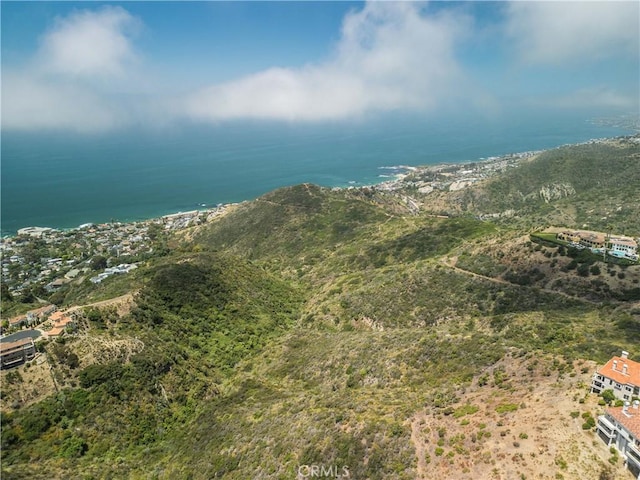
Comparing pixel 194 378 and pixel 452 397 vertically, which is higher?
pixel 452 397

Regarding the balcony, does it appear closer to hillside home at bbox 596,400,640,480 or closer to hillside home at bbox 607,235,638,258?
hillside home at bbox 596,400,640,480

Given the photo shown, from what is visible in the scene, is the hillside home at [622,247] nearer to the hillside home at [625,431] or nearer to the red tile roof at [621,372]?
the red tile roof at [621,372]

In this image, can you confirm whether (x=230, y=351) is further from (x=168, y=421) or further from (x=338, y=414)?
(x=338, y=414)

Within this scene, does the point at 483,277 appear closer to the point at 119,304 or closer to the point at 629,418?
the point at 629,418

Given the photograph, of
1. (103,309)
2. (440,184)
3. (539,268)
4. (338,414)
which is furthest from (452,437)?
(440,184)

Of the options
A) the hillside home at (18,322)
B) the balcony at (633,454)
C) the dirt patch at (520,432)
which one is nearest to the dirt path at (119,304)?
the hillside home at (18,322)

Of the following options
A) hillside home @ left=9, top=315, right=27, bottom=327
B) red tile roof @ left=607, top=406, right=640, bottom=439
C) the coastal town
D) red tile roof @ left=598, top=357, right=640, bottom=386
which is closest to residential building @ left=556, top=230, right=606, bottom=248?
red tile roof @ left=598, top=357, right=640, bottom=386
